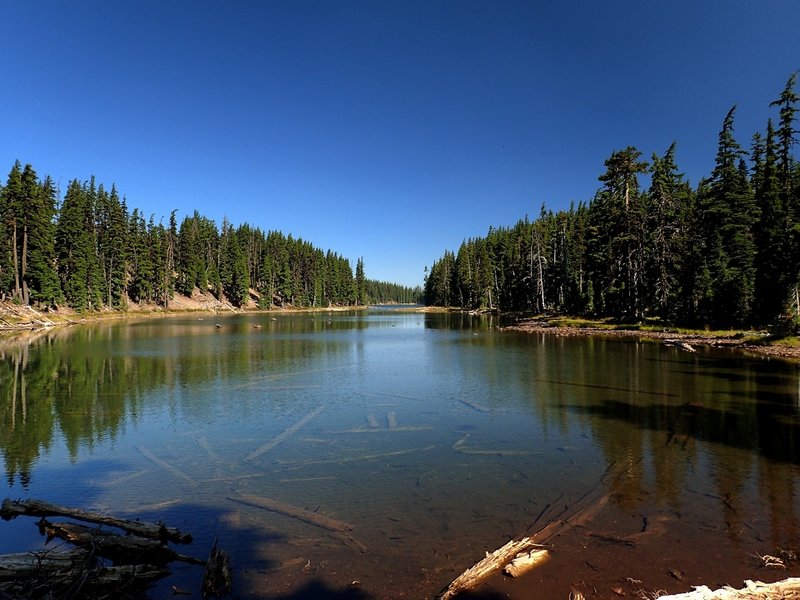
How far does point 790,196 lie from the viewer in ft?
147

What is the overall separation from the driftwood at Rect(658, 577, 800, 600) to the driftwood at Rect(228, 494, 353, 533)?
577 centimetres

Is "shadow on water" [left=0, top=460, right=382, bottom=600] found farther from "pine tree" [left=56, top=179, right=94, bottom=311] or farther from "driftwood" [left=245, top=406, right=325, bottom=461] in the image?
"pine tree" [left=56, top=179, right=94, bottom=311]

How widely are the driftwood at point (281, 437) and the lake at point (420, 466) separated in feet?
0.35

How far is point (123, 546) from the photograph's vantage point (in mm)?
7777

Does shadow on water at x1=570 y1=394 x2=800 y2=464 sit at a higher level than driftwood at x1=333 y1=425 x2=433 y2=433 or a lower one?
lower

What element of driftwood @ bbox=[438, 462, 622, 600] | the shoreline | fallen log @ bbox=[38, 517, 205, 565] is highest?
the shoreline

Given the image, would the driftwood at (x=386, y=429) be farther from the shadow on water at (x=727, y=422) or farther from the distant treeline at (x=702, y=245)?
the distant treeline at (x=702, y=245)

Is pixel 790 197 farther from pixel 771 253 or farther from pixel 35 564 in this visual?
pixel 35 564

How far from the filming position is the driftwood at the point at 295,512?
31.2 feet

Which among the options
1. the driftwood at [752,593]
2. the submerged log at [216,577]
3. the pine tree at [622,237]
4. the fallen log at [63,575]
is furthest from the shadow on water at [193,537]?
the pine tree at [622,237]

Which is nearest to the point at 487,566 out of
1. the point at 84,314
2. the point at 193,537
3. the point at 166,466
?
the point at 193,537

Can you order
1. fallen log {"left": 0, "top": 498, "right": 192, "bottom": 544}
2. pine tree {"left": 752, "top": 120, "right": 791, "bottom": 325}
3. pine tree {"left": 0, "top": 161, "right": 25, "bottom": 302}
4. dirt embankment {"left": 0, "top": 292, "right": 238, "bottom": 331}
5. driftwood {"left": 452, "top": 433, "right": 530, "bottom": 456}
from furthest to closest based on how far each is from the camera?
pine tree {"left": 0, "top": 161, "right": 25, "bottom": 302} → dirt embankment {"left": 0, "top": 292, "right": 238, "bottom": 331} → pine tree {"left": 752, "top": 120, "right": 791, "bottom": 325} → driftwood {"left": 452, "top": 433, "right": 530, "bottom": 456} → fallen log {"left": 0, "top": 498, "right": 192, "bottom": 544}

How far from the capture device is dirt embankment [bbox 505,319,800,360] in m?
34.2

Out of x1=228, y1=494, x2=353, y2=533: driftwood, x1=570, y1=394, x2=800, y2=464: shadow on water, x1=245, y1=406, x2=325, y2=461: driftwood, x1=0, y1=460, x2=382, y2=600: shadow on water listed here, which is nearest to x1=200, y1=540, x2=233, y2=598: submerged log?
x1=0, y1=460, x2=382, y2=600: shadow on water
